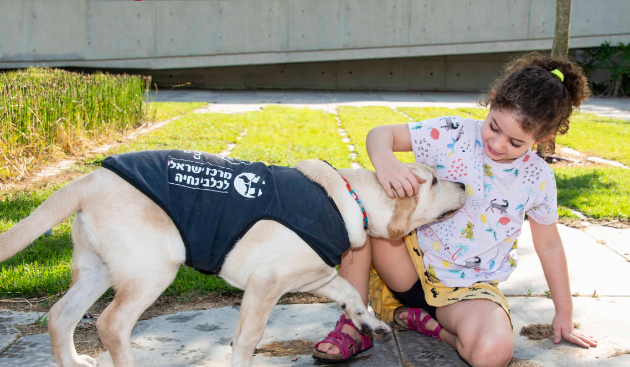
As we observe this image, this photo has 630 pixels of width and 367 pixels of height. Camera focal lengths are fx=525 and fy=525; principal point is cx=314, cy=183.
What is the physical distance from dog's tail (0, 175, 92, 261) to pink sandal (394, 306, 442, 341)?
1.91 m

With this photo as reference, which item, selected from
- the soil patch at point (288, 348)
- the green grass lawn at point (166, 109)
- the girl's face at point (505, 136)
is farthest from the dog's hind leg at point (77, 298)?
the green grass lawn at point (166, 109)

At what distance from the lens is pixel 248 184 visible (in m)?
2.49

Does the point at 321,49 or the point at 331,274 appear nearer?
the point at 331,274

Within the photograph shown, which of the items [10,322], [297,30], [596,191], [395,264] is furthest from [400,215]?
[297,30]

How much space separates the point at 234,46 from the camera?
16453 millimetres

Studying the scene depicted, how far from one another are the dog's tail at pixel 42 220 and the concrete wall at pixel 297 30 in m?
14.5

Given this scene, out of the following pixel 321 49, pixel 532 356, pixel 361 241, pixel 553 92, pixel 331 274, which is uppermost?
pixel 321 49

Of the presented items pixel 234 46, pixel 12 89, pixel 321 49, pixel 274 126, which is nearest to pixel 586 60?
pixel 321 49

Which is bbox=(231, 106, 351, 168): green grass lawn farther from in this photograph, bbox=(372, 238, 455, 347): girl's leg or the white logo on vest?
the white logo on vest

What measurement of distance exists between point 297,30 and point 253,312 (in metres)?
15.1

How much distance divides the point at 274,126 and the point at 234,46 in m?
7.67

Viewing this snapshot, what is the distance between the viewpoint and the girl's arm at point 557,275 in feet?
9.58

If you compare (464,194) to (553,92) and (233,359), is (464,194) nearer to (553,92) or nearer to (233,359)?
(553,92)

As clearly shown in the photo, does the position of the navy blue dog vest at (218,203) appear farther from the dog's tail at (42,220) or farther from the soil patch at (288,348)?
the soil patch at (288,348)
